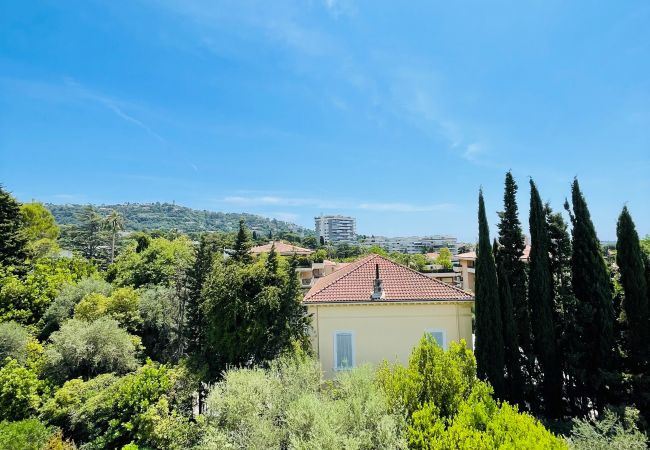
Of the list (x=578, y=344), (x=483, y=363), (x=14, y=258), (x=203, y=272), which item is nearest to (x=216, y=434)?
(x=203, y=272)

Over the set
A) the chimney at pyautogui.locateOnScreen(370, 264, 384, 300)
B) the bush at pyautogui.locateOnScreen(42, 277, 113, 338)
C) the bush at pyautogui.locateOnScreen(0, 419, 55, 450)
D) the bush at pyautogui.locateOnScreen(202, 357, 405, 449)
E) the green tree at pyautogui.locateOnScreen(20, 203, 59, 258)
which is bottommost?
the bush at pyautogui.locateOnScreen(0, 419, 55, 450)

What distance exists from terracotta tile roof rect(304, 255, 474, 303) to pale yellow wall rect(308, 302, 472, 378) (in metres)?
0.31

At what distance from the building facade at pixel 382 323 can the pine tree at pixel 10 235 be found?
25.4 metres

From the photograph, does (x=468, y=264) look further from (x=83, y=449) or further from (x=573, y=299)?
(x=83, y=449)

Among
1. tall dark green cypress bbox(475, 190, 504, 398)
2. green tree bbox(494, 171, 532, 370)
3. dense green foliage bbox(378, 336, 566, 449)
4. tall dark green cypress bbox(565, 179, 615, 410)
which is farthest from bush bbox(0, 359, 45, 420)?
tall dark green cypress bbox(565, 179, 615, 410)

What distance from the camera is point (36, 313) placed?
2064 cm

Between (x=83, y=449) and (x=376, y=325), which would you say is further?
(x=376, y=325)

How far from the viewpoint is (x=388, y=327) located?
14.8m

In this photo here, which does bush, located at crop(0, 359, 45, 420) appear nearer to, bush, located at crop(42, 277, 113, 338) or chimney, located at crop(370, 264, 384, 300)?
bush, located at crop(42, 277, 113, 338)

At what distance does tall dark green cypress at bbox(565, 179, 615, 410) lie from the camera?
40.3 feet

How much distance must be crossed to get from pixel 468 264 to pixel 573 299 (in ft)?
99.1

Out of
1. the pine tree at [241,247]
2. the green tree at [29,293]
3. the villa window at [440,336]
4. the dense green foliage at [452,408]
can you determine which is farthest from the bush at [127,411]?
the villa window at [440,336]

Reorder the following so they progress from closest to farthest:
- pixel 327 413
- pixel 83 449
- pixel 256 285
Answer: pixel 327 413 < pixel 83 449 < pixel 256 285

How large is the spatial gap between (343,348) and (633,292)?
11.3 meters
